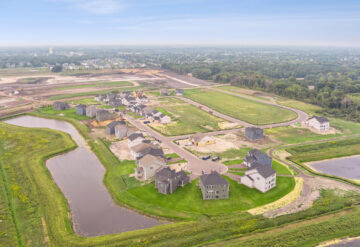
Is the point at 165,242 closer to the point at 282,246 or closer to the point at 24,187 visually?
the point at 282,246

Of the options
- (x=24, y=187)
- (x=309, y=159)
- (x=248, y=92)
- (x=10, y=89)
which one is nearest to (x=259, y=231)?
(x=309, y=159)

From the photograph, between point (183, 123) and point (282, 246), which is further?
point (183, 123)

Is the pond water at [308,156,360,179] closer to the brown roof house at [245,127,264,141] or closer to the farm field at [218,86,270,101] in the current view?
the brown roof house at [245,127,264,141]

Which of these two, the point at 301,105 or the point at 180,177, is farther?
the point at 301,105

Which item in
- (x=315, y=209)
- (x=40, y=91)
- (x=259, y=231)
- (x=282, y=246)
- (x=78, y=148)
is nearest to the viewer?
(x=282, y=246)

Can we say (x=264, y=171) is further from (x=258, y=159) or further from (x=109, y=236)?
(x=109, y=236)

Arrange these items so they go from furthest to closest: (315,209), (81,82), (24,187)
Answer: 1. (81,82)
2. (24,187)
3. (315,209)

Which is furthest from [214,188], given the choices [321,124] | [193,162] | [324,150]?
[321,124]
